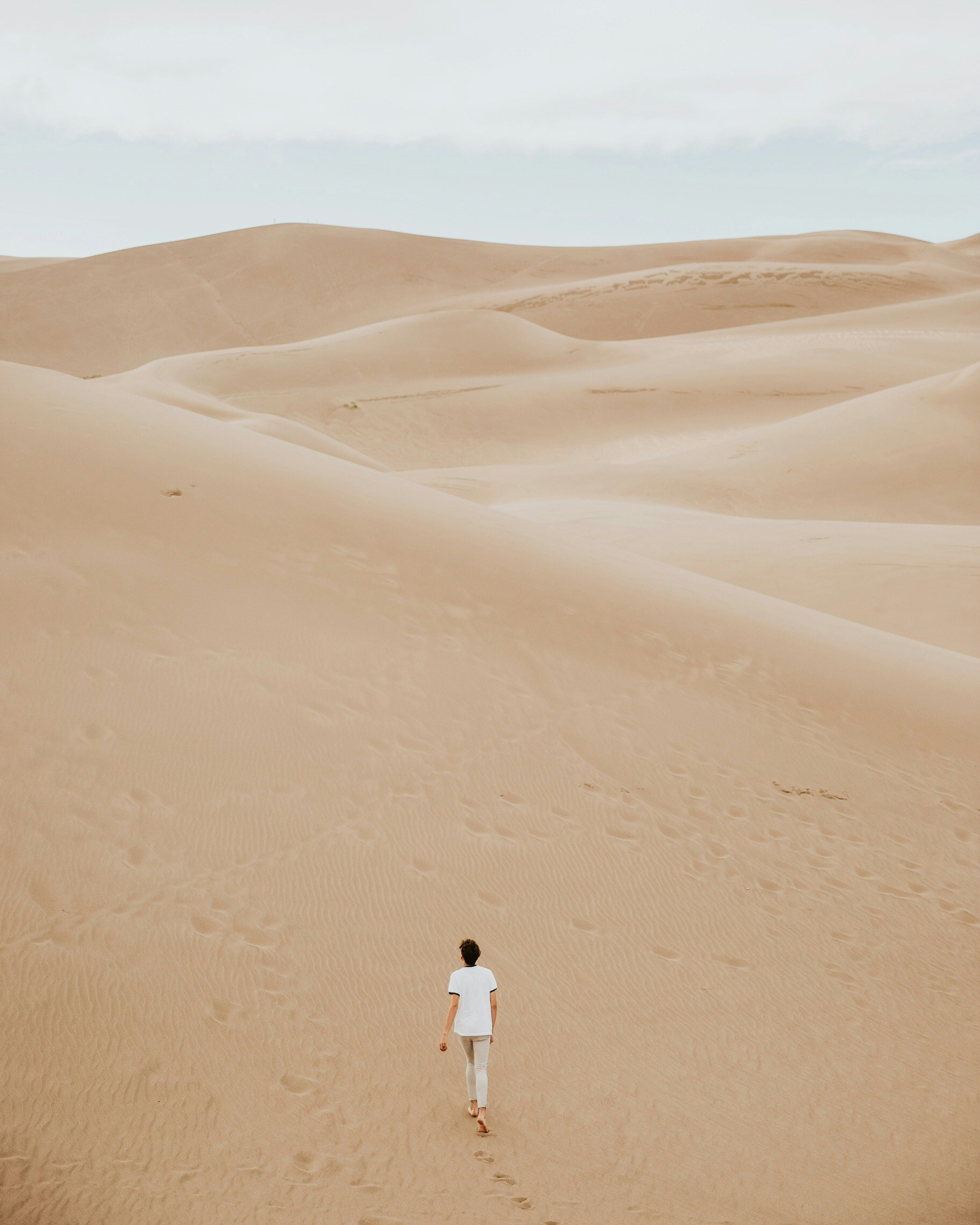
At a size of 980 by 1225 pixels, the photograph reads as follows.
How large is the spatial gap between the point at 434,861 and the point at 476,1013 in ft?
5.14

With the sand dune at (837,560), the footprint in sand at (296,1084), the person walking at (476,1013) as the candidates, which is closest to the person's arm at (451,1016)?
the person walking at (476,1013)

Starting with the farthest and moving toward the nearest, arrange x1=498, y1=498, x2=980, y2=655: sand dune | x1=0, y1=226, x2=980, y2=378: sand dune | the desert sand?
x1=0, y1=226, x2=980, y2=378: sand dune < x1=498, y1=498, x2=980, y2=655: sand dune < the desert sand

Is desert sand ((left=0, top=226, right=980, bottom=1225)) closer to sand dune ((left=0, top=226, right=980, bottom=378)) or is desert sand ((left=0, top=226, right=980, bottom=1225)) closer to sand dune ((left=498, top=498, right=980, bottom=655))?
sand dune ((left=498, top=498, right=980, bottom=655))

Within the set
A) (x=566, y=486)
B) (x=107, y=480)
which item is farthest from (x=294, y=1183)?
(x=566, y=486)

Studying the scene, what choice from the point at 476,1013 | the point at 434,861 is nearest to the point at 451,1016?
the point at 476,1013

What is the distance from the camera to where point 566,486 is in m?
23.0

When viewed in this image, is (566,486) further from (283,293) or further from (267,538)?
(283,293)

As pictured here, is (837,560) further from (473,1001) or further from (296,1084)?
(296,1084)

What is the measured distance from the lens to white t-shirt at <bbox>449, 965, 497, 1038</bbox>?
370 centimetres

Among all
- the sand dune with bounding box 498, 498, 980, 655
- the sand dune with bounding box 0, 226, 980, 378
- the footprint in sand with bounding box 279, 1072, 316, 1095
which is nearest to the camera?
the footprint in sand with bounding box 279, 1072, 316, 1095

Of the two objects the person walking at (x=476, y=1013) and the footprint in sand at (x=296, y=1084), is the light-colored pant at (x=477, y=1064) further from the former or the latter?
the footprint in sand at (x=296, y=1084)

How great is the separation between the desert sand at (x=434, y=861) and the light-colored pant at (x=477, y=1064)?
144 mm

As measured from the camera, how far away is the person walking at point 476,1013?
3.71 meters

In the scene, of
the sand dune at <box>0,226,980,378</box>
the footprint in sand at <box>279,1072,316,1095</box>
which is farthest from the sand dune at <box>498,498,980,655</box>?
the sand dune at <box>0,226,980,378</box>
